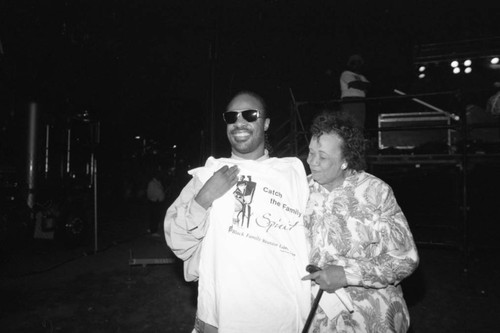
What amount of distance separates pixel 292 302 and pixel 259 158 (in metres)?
0.85

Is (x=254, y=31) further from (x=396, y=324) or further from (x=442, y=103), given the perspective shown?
(x=396, y=324)

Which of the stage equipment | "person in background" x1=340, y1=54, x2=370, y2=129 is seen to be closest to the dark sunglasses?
"person in background" x1=340, y1=54, x2=370, y2=129

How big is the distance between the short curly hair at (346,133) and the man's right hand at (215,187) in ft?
2.24

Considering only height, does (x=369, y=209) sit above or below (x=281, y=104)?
Result: below

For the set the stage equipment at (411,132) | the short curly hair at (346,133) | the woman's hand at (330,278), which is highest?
the stage equipment at (411,132)

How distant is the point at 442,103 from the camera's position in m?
9.23

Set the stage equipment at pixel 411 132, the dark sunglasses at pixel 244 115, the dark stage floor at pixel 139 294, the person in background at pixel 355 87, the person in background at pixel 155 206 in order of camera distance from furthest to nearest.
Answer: the person in background at pixel 155 206 < the stage equipment at pixel 411 132 < the person in background at pixel 355 87 < the dark stage floor at pixel 139 294 < the dark sunglasses at pixel 244 115

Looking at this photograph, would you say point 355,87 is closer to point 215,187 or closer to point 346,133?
point 346,133

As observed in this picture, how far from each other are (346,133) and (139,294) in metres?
4.42

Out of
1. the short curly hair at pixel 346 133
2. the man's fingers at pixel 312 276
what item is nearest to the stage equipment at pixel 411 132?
the short curly hair at pixel 346 133

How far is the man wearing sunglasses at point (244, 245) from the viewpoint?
1634 mm

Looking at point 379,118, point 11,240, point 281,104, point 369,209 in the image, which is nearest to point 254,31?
point 281,104

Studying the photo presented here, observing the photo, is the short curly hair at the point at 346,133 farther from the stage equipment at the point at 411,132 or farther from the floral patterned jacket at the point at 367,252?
the stage equipment at the point at 411,132

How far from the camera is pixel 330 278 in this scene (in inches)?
65.1
